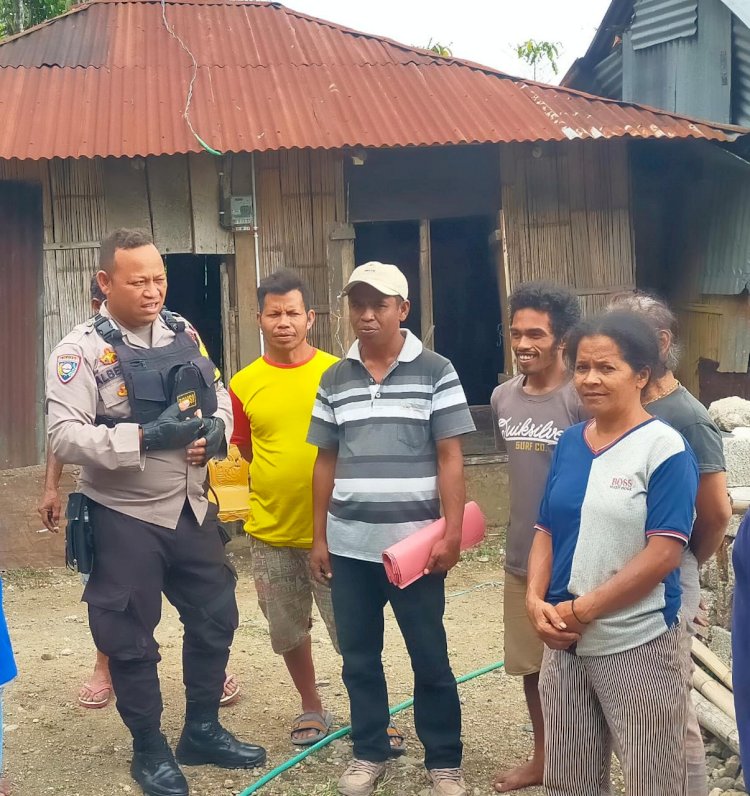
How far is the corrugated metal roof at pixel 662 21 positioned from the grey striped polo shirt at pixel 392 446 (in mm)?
7300

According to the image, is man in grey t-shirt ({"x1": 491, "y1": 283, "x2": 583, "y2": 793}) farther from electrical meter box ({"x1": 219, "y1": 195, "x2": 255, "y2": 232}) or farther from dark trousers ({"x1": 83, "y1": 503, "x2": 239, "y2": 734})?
electrical meter box ({"x1": 219, "y1": 195, "x2": 255, "y2": 232})

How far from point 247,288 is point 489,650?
3534 millimetres

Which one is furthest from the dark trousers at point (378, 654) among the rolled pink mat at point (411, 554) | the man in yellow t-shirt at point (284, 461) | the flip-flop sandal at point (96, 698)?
the flip-flop sandal at point (96, 698)

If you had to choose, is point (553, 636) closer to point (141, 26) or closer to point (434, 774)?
point (434, 774)

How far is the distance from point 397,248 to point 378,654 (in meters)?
7.35

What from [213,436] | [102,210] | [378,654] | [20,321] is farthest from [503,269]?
[378,654]

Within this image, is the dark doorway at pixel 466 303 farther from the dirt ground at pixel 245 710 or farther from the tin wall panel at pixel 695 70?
the dirt ground at pixel 245 710

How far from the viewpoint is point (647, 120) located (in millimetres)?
7316

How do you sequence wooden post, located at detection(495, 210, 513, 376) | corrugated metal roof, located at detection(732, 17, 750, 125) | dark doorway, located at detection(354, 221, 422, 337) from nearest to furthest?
wooden post, located at detection(495, 210, 513, 376)
corrugated metal roof, located at detection(732, 17, 750, 125)
dark doorway, located at detection(354, 221, 422, 337)

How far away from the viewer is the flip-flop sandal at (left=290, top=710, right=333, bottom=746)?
3920 mm

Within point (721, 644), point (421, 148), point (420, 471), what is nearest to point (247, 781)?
point (420, 471)

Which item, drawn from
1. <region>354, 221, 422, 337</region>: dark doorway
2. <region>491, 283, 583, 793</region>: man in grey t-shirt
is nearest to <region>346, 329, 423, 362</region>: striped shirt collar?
<region>491, 283, 583, 793</region>: man in grey t-shirt

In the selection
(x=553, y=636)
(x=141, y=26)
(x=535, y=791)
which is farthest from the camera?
(x=141, y=26)

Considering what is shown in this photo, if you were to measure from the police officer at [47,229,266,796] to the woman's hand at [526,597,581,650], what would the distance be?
1412 millimetres
